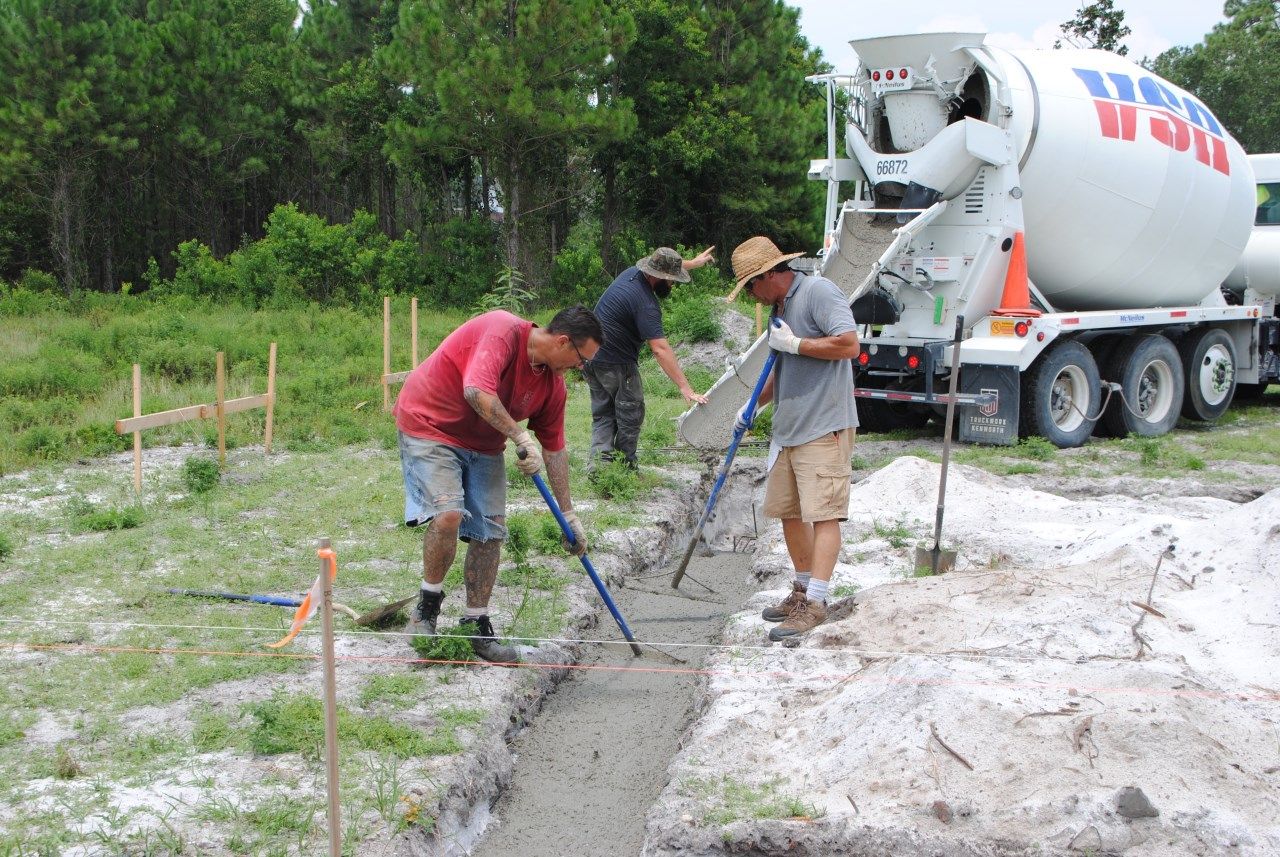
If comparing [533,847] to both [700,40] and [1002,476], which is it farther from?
[700,40]

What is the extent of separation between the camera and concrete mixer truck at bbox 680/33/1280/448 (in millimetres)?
10406

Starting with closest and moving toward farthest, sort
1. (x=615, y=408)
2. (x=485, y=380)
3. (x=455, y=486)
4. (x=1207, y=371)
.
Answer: (x=485, y=380) → (x=455, y=486) → (x=615, y=408) → (x=1207, y=371)

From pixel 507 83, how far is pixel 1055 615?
643 inches

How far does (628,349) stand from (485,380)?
13.7ft

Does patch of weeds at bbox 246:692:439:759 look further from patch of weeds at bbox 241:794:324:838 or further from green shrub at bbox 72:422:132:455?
green shrub at bbox 72:422:132:455

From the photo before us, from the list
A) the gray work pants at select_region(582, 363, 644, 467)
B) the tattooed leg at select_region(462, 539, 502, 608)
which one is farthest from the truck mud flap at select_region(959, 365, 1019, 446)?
the tattooed leg at select_region(462, 539, 502, 608)

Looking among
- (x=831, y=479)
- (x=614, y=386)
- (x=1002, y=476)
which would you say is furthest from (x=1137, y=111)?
(x=831, y=479)

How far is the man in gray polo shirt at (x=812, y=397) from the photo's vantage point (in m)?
5.47

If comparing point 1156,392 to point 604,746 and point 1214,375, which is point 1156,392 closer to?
point 1214,375

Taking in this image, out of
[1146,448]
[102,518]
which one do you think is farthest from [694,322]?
[102,518]

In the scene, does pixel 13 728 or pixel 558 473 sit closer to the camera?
pixel 13 728

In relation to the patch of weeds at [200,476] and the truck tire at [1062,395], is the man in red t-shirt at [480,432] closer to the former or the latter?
the patch of weeds at [200,476]

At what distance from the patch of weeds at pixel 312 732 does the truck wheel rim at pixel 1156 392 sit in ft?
33.7

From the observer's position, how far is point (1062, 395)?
444 inches
